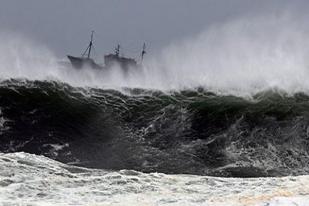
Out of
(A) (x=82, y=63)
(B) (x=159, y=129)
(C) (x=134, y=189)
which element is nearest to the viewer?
(C) (x=134, y=189)

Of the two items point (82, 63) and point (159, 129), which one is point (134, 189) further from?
point (82, 63)

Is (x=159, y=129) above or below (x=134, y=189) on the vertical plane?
above

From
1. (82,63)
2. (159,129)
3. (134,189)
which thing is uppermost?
(82,63)

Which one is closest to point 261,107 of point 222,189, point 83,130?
point 83,130

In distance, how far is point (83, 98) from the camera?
25.1 metres

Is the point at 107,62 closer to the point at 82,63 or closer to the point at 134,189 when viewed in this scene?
the point at 82,63

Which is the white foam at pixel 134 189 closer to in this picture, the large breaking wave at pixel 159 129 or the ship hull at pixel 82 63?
the large breaking wave at pixel 159 129

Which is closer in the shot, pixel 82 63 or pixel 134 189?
pixel 134 189

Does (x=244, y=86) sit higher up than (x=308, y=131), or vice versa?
(x=244, y=86)

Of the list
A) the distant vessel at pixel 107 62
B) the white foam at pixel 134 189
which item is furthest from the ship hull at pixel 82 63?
the white foam at pixel 134 189

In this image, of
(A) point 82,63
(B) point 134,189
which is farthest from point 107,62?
(B) point 134,189

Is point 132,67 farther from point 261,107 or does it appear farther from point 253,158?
point 253,158

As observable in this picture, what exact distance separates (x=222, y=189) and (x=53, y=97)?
1668 centimetres

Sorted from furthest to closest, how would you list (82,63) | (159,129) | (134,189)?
(82,63), (159,129), (134,189)
